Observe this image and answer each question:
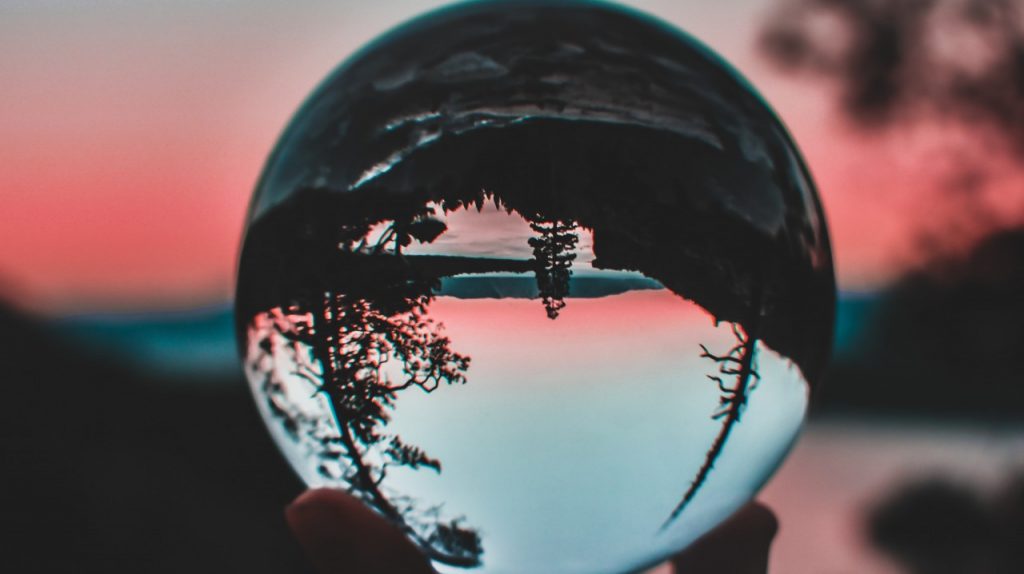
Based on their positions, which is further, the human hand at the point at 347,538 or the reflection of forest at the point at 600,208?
the human hand at the point at 347,538

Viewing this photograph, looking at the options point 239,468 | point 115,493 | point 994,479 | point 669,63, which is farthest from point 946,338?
point 239,468

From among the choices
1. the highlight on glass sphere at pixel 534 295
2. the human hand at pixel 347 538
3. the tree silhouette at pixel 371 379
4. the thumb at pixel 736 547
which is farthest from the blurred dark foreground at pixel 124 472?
the thumb at pixel 736 547

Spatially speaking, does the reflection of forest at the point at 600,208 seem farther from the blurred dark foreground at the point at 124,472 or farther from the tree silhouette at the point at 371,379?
the blurred dark foreground at the point at 124,472

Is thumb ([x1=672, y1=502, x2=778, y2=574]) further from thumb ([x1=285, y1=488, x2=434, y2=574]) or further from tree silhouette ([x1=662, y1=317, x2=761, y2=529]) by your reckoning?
thumb ([x1=285, y1=488, x2=434, y2=574])

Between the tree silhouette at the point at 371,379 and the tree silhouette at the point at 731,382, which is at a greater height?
the tree silhouette at the point at 371,379

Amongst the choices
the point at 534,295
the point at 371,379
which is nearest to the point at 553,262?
the point at 534,295

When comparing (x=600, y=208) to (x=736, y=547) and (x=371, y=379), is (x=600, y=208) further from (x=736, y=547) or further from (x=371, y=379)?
(x=736, y=547)

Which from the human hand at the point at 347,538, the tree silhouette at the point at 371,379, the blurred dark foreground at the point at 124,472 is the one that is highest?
the tree silhouette at the point at 371,379

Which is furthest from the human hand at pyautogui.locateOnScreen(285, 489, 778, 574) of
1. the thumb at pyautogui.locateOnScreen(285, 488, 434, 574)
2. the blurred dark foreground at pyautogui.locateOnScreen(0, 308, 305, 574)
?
the blurred dark foreground at pyautogui.locateOnScreen(0, 308, 305, 574)
